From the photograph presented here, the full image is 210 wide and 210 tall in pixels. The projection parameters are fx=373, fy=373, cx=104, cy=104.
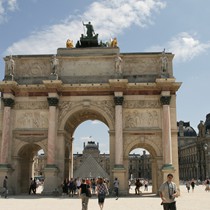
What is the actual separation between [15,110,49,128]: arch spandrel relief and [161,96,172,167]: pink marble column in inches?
364

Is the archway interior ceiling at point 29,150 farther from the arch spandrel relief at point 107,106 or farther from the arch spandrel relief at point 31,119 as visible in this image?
the arch spandrel relief at point 107,106

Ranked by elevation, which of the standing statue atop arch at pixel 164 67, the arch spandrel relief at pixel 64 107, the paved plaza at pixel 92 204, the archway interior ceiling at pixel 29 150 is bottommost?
the paved plaza at pixel 92 204

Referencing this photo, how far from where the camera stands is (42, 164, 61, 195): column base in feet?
90.4

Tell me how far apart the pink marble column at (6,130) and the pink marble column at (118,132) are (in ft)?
27.6

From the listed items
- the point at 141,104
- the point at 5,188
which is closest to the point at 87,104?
the point at 141,104

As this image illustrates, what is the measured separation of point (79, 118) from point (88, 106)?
3.67 m

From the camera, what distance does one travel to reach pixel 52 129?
28.8 meters

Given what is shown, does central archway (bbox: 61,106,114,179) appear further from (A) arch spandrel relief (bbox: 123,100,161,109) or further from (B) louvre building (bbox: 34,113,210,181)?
(B) louvre building (bbox: 34,113,210,181)

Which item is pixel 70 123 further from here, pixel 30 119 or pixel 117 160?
pixel 117 160

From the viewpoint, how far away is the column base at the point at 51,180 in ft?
90.4

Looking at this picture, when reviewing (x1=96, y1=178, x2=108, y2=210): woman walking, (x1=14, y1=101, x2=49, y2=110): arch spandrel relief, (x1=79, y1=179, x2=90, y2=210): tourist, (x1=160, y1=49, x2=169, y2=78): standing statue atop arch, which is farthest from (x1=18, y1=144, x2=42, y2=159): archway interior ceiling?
(x1=79, y1=179, x2=90, y2=210): tourist

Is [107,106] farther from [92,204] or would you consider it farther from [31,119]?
[92,204]

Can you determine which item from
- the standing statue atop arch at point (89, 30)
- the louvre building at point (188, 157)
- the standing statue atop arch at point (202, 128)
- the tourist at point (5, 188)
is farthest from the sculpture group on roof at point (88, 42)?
the standing statue atop arch at point (202, 128)

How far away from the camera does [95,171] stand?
126ft
